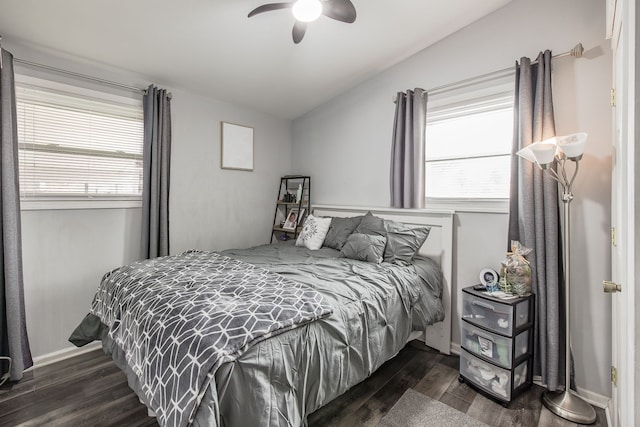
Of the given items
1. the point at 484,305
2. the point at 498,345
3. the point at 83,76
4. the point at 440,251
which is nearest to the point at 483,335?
the point at 498,345

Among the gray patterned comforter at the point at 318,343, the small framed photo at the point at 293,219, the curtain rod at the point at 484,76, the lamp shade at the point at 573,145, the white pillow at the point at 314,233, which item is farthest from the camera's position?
the small framed photo at the point at 293,219

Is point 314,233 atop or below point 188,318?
atop

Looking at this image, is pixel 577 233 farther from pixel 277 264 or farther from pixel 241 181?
pixel 241 181

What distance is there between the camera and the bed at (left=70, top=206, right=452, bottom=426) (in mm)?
1099

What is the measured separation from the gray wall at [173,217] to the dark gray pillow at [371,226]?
1.64m

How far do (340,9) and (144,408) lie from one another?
2.85 meters

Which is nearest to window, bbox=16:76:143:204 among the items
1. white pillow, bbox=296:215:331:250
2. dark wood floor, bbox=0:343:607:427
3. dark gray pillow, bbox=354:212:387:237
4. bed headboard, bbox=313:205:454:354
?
dark wood floor, bbox=0:343:607:427

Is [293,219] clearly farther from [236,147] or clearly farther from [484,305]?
[484,305]

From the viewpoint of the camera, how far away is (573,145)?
1.75 m

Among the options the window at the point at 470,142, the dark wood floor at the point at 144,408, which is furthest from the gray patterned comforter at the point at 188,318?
the window at the point at 470,142

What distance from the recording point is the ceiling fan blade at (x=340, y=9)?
185cm

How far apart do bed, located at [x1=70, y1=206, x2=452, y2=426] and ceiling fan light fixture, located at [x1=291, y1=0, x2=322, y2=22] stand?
1.69m

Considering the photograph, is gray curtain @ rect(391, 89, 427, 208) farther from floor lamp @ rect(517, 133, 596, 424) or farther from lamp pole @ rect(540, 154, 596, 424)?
lamp pole @ rect(540, 154, 596, 424)

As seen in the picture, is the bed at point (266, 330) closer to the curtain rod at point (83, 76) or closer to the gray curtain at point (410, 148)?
the gray curtain at point (410, 148)
